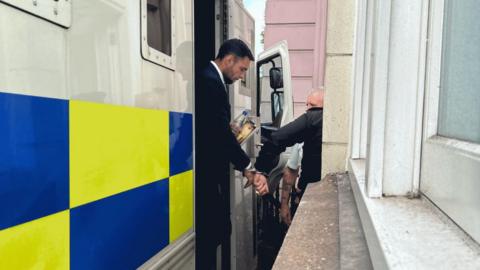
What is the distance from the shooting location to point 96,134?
3.90 feet

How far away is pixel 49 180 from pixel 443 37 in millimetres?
933

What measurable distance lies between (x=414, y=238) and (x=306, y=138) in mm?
2582

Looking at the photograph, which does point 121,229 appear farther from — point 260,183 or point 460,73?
point 260,183

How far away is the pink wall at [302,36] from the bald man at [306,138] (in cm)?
354

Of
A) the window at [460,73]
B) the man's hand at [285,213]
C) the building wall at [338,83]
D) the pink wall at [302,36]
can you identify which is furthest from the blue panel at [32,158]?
the pink wall at [302,36]

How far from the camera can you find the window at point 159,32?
1520 mm

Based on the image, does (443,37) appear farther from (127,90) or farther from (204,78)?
(204,78)

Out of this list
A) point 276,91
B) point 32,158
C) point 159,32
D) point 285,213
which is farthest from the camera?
point 276,91

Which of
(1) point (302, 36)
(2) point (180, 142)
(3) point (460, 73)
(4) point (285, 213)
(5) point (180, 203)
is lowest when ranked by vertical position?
(4) point (285, 213)

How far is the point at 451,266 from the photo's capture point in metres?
0.67

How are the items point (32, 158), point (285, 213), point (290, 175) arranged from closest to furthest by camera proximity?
1. point (32, 158)
2. point (290, 175)
3. point (285, 213)

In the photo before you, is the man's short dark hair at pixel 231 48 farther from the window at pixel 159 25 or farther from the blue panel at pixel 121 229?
the blue panel at pixel 121 229

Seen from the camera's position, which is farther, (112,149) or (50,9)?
(112,149)

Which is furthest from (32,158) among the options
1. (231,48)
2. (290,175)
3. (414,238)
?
(290,175)
